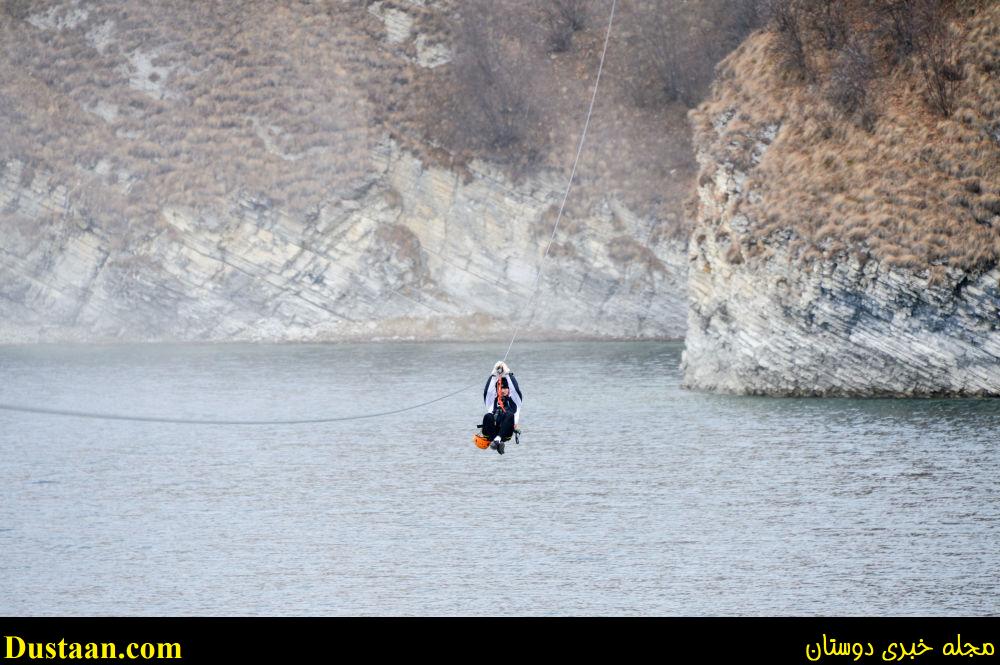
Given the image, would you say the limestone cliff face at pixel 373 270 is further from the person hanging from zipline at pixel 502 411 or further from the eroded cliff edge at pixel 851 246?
the person hanging from zipline at pixel 502 411

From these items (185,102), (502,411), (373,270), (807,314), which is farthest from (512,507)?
(185,102)

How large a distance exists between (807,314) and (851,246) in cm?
249

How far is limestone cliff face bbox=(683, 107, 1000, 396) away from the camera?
3884cm

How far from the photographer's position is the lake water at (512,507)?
917 inches

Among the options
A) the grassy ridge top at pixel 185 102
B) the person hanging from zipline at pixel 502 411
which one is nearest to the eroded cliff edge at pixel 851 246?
the person hanging from zipline at pixel 502 411

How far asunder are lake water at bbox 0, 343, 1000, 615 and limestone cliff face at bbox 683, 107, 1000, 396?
0.89m

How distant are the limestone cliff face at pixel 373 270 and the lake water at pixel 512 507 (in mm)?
20823

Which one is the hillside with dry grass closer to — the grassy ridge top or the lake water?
the lake water

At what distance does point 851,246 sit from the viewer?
4041 cm

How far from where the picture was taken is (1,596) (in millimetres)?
23859
